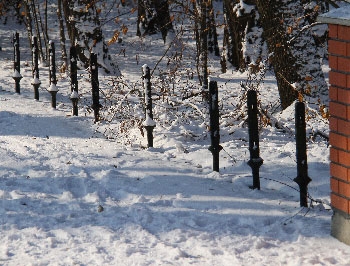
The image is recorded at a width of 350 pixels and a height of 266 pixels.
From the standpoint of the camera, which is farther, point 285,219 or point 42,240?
point 285,219

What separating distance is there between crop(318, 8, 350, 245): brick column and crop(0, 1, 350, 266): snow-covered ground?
22 centimetres

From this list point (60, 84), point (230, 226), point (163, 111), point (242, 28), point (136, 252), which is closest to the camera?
point (136, 252)

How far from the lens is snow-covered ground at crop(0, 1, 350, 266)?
509 centimetres

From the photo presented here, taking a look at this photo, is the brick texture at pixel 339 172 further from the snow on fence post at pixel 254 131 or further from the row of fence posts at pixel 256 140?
the snow on fence post at pixel 254 131

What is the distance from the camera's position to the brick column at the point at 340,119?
502cm

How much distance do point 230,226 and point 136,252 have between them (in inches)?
36.0

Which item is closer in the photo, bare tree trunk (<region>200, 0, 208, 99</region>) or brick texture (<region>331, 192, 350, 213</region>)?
brick texture (<region>331, 192, 350, 213</region>)

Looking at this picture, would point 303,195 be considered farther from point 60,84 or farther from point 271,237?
point 60,84

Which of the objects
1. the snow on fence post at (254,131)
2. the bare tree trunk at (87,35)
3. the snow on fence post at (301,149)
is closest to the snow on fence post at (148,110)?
the snow on fence post at (254,131)

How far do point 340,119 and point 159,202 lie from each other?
6.21 feet

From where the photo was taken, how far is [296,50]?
10234mm

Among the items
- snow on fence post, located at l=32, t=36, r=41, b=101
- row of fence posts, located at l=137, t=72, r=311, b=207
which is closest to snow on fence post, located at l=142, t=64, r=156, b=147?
row of fence posts, located at l=137, t=72, r=311, b=207

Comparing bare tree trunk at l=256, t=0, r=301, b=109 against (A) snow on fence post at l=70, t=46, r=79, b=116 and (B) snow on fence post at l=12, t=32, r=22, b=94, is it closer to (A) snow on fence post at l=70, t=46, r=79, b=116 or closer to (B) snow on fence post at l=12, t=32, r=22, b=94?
(A) snow on fence post at l=70, t=46, r=79, b=116

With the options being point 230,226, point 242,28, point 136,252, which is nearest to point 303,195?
point 230,226
